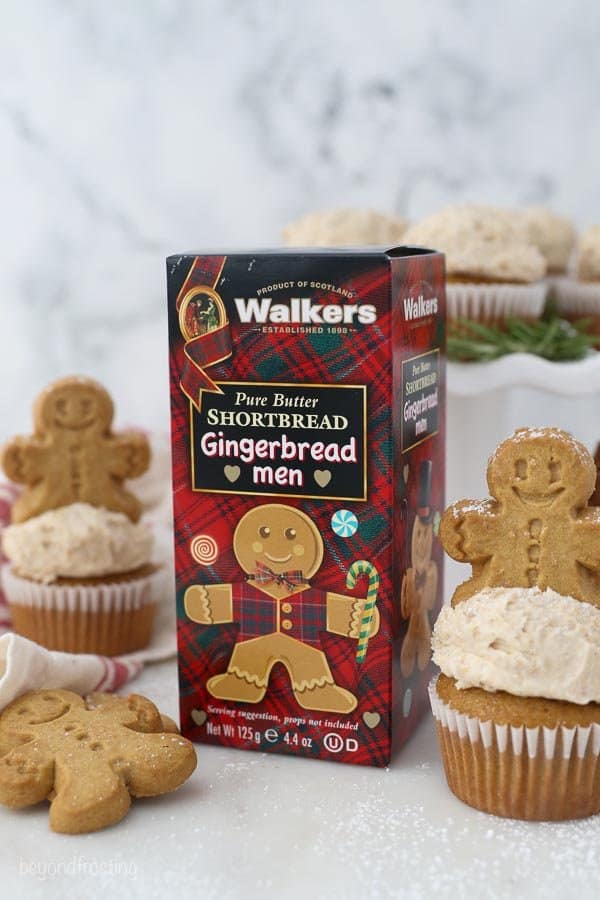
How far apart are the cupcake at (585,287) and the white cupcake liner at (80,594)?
760 millimetres

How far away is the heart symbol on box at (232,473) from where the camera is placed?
4.49 feet

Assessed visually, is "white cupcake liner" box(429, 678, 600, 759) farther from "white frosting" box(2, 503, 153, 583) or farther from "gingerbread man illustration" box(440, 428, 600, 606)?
"white frosting" box(2, 503, 153, 583)

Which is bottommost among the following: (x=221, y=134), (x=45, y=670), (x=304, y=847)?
(x=304, y=847)

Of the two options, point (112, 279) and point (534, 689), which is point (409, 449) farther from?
point (112, 279)

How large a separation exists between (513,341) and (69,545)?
27.4 inches

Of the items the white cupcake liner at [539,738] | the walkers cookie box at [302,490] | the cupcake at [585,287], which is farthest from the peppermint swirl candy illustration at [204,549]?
the cupcake at [585,287]

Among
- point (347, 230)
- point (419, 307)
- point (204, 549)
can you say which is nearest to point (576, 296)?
point (347, 230)

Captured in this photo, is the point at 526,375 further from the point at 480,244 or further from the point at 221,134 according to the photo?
the point at 221,134

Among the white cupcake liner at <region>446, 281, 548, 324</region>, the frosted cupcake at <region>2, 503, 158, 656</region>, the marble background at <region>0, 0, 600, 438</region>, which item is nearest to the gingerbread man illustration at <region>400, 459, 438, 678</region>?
the white cupcake liner at <region>446, 281, 548, 324</region>

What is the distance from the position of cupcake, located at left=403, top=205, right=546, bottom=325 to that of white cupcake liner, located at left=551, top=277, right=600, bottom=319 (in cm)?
9

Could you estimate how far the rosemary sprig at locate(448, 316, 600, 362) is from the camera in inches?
64.8

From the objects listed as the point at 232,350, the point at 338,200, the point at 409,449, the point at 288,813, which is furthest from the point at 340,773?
the point at 338,200

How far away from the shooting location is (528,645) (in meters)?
1.19

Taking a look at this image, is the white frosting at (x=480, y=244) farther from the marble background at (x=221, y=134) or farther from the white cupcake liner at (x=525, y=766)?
the white cupcake liner at (x=525, y=766)
